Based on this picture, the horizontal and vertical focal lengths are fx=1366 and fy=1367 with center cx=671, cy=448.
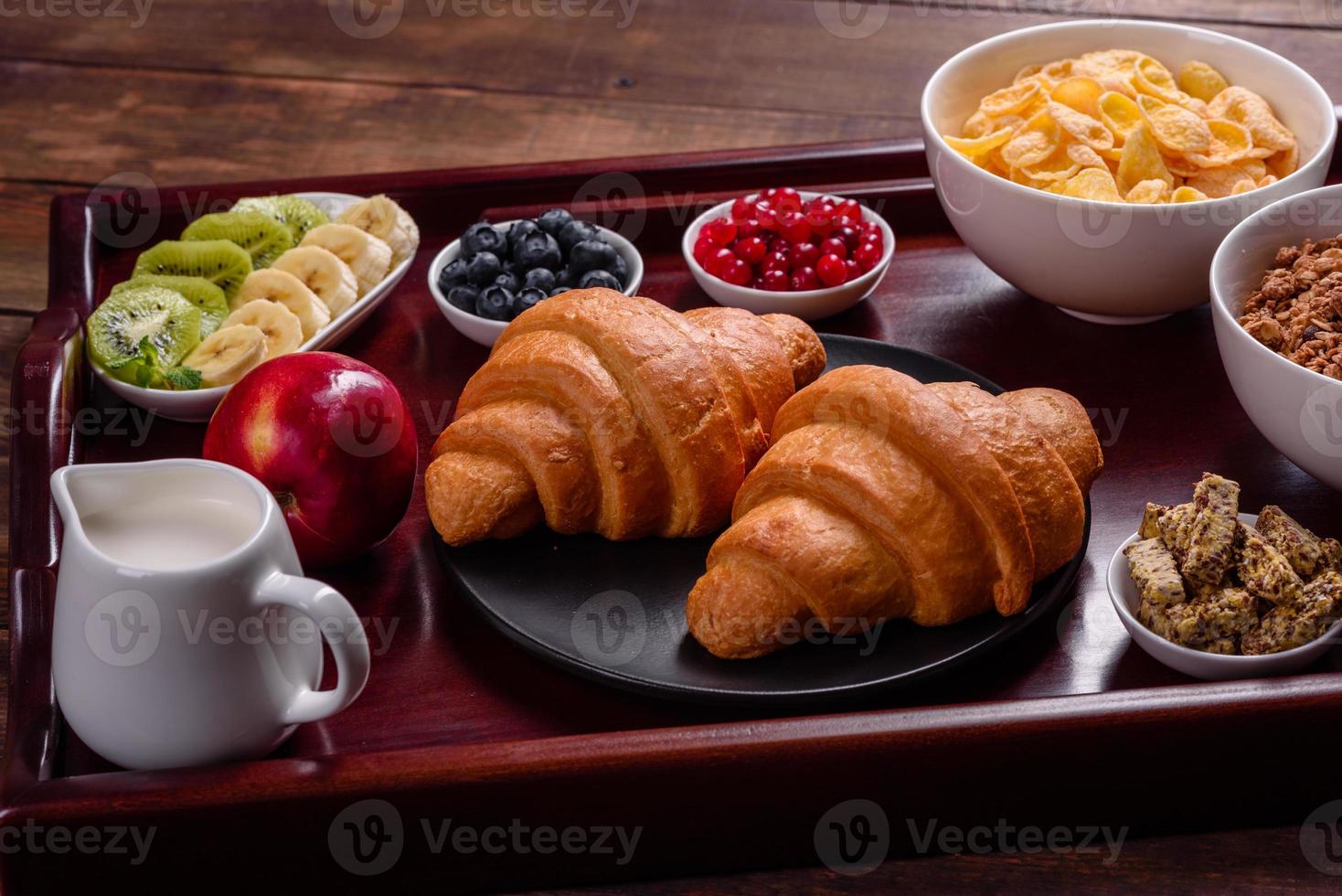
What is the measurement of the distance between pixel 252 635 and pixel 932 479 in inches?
25.6

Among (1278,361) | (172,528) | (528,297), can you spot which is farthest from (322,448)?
(1278,361)

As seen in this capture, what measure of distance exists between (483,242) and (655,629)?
2.48ft

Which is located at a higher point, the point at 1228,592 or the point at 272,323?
the point at 1228,592

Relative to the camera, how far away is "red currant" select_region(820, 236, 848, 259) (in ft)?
6.23

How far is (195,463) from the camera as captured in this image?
1263mm

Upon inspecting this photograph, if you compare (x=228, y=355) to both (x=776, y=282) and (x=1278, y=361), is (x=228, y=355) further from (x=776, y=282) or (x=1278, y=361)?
(x=1278, y=361)

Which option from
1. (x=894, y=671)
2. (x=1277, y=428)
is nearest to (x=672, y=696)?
(x=894, y=671)

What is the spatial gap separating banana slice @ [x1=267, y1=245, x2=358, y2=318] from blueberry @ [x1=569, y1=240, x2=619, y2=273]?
1.03 feet

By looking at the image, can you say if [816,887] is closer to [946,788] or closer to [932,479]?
[946,788]

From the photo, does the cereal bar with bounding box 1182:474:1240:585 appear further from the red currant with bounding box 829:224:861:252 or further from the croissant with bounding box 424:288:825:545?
the red currant with bounding box 829:224:861:252

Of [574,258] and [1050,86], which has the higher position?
[1050,86]

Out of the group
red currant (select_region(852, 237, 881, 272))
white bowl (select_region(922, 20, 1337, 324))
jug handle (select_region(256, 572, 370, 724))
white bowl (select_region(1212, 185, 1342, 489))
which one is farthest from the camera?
red currant (select_region(852, 237, 881, 272))

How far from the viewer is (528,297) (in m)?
1.86

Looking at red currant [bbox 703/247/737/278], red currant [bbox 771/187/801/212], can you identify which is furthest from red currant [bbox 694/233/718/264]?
red currant [bbox 771/187/801/212]
